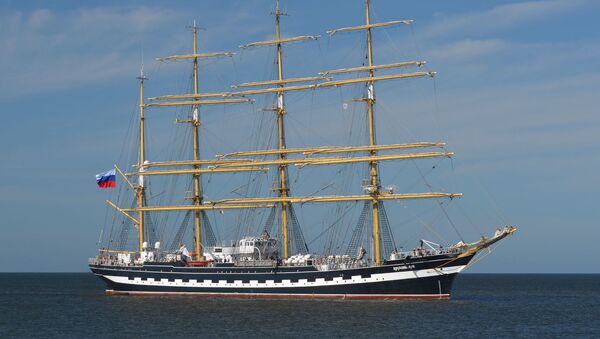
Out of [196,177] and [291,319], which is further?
[196,177]

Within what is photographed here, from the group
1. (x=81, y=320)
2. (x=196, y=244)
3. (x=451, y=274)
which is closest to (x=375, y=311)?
(x=451, y=274)

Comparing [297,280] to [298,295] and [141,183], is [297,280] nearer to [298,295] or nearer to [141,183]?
[298,295]

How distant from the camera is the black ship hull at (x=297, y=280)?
256ft

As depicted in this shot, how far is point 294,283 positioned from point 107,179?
96.6 ft

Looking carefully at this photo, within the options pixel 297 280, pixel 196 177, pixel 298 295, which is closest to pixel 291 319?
pixel 297 280

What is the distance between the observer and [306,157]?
92.7 meters

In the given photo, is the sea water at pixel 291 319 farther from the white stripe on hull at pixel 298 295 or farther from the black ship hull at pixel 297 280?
the black ship hull at pixel 297 280

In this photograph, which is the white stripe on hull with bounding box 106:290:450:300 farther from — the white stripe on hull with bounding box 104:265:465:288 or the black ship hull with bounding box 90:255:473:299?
the white stripe on hull with bounding box 104:265:465:288

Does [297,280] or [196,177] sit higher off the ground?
[196,177]

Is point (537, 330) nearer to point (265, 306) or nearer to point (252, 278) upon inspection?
point (265, 306)

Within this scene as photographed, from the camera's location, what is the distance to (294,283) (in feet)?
275

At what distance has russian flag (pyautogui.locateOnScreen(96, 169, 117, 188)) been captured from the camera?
100750mm

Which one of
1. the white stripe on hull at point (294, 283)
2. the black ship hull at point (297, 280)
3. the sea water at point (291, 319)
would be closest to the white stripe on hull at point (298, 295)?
the black ship hull at point (297, 280)

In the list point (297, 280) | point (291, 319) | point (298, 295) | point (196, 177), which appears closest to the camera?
point (291, 319)
